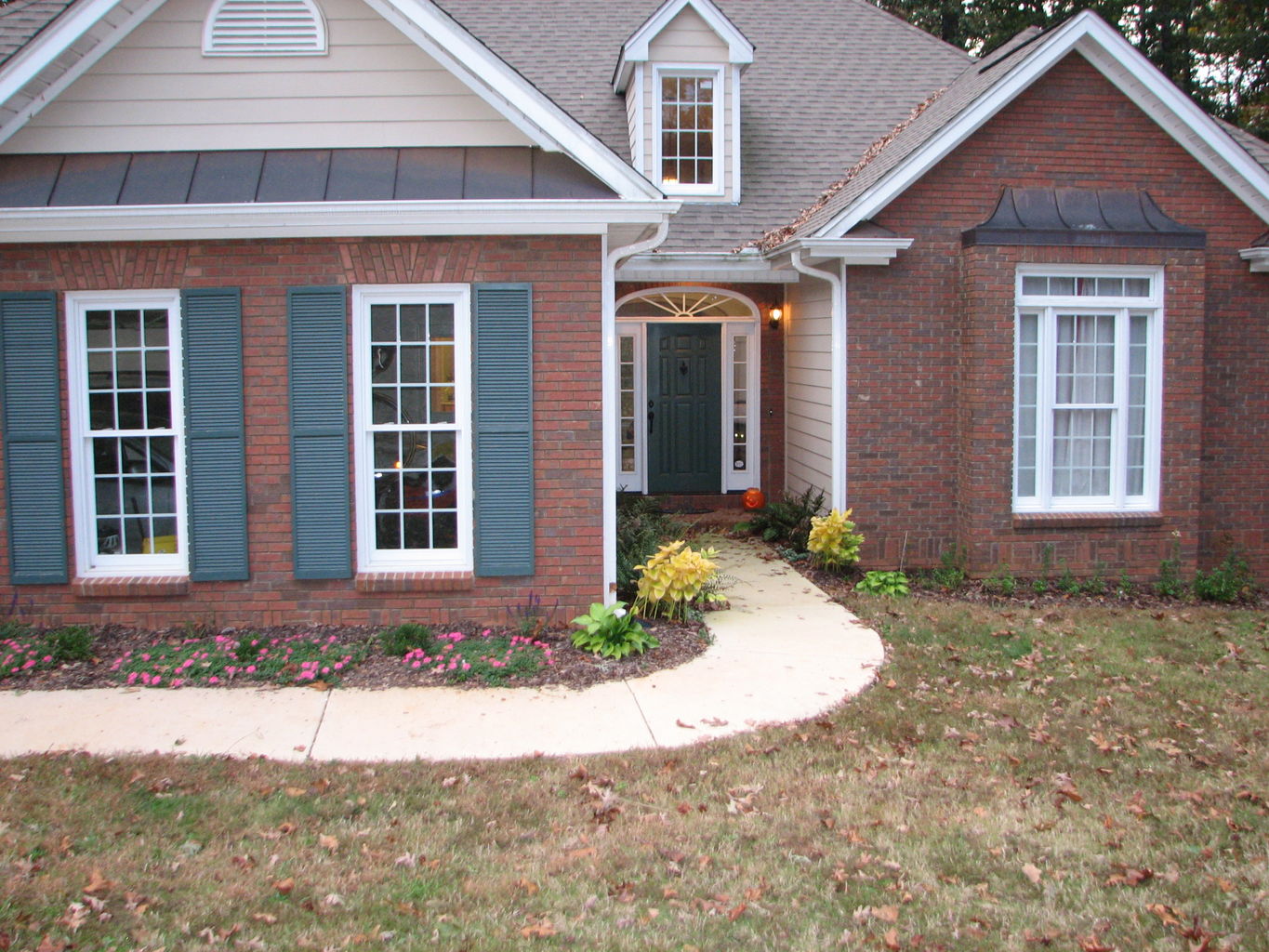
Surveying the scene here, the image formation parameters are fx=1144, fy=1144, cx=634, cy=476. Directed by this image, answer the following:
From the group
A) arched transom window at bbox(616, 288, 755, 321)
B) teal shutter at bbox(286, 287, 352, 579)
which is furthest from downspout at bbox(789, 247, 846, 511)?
teal shutter at bbox(286, 287, 352, 579)

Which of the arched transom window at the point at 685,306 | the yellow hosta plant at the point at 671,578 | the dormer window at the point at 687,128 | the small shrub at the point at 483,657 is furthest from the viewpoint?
the arched transom window at the point at 685,306

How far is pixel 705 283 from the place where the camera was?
1378 centimetres

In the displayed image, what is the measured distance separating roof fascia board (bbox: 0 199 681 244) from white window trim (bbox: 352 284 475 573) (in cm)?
45

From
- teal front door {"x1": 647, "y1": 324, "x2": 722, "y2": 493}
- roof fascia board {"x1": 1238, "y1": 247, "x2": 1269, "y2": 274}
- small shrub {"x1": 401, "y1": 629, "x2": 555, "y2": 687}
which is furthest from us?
teal front door {"x1": 647, "y1": 324, "x2": 722, "y2": 493}

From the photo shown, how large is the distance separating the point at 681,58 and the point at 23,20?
665cm

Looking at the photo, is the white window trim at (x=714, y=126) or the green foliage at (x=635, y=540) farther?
the white window trim at (x=714, y=126)

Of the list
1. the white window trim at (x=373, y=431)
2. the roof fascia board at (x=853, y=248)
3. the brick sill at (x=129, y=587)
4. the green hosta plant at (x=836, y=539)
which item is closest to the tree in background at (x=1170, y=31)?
the roof fascia board at (x=853, y=248)

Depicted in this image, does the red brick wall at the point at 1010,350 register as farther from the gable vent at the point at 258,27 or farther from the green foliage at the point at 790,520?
the gable vent at the point at 258,27

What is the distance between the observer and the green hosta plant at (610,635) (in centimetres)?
807

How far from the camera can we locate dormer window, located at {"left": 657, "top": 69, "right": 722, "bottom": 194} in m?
13.1

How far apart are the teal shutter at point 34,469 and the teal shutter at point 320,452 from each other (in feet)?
5.58

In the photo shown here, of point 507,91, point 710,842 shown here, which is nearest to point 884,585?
point 507,91

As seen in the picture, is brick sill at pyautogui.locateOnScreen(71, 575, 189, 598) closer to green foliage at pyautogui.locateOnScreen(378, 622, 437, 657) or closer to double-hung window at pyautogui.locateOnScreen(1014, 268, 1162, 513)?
green foliage at pyautogui.locateOnScreen(378, 622, 437, 657)

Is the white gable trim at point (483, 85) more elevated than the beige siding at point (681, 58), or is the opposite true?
the beige siding at point (681, 58)
